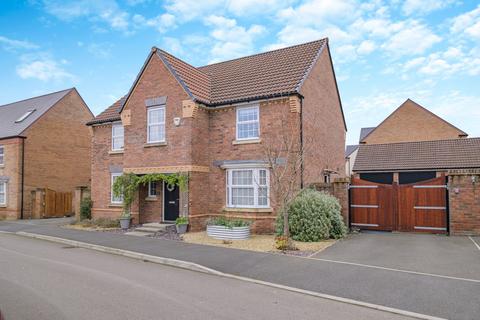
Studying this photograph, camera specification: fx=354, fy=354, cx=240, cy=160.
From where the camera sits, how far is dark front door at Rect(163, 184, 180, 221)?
57.6ft

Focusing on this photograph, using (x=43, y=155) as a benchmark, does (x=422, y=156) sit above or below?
below

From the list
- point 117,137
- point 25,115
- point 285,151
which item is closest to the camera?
point 285,151

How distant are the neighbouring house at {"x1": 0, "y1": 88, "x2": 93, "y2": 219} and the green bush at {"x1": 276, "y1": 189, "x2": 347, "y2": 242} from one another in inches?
770

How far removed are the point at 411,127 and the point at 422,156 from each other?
1253 cm

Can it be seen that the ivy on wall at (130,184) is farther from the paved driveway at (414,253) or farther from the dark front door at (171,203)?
the paved driveway at (414,253)

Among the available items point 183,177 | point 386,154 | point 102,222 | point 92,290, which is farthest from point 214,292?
point 386,154

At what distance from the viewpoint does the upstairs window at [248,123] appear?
15875 millimetres

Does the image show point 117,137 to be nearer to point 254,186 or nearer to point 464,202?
point 254,186

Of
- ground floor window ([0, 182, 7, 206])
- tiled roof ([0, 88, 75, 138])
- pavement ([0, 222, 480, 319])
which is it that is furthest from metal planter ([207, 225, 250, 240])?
ground floor window ([0, 182, 7, 206])

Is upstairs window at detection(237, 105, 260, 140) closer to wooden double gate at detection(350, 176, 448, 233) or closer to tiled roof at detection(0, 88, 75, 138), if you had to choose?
wooden double gate at detection(350, 176, 448, 233)

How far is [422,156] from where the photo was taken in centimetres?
2528

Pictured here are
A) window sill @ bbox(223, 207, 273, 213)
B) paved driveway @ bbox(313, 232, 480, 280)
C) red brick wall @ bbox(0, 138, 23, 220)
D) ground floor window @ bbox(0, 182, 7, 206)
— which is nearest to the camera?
paved driveway @ bbox(313, 232, 480, 280)

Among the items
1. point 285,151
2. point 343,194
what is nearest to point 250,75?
point 285,151

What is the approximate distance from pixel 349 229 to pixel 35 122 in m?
22.9
